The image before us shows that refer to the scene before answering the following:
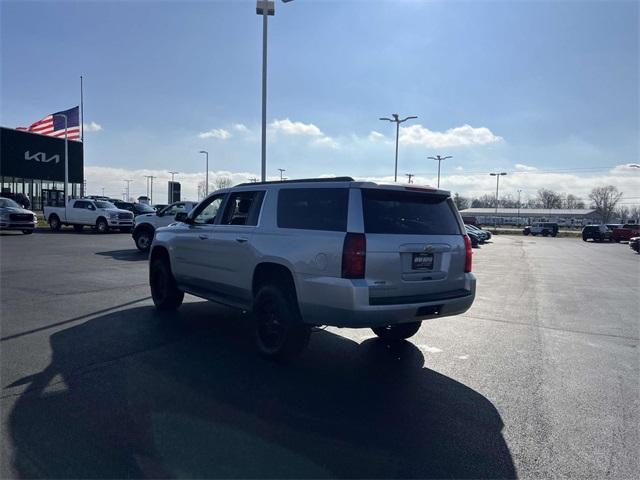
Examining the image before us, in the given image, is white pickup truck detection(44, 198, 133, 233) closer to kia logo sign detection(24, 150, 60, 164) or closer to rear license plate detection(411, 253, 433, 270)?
kia logo sign detection(24, 150, 60, 164)

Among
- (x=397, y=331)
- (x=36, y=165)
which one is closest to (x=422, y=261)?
(x=397, y=331)

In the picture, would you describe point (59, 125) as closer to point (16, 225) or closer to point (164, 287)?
point (16, 225)

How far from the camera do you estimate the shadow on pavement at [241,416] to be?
9.93 feet

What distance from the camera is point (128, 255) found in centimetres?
1551

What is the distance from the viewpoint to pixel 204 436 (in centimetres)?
336

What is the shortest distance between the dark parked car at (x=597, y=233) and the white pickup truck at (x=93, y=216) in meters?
43.6

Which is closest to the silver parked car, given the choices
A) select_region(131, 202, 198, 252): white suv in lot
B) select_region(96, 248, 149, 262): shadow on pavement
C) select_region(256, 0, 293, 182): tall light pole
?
select_region(96, 248, 149, 262): shadow on pavement

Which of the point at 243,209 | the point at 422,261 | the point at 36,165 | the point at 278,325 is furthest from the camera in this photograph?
the point at 36,165

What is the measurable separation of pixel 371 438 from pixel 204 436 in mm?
1247

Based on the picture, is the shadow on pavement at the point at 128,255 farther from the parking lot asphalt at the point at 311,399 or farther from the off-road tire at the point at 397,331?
the off-road tire at the point at 397,331

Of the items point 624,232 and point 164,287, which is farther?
point 624,232

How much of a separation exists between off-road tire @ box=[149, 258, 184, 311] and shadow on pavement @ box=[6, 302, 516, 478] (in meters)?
1.65

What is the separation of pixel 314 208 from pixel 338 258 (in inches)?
30.5

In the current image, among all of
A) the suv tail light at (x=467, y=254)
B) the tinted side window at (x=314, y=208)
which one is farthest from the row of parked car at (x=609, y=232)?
the tinted side window at (x=314, y=208)
